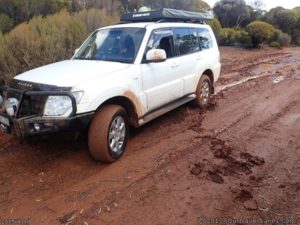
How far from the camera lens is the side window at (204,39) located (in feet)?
22.9

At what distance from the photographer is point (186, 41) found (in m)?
6.38

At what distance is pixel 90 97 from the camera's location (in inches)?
162

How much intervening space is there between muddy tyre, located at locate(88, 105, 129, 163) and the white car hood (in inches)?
19.9

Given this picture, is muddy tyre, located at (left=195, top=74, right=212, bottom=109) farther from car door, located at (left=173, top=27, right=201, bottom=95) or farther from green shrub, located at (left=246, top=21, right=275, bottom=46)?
green shrub, located at (left=246, top=21, right=275, bottom=46)

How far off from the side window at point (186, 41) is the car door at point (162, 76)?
0.69ft

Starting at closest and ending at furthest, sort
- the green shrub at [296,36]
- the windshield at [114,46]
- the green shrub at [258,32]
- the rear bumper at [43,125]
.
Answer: the rear bumper at [43,125]
the windshield at [114,46]
the green shrub at [258,32]
the green shrub at [296,36]

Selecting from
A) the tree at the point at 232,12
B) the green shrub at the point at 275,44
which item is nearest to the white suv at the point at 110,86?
the green shrub at the point at 275,44

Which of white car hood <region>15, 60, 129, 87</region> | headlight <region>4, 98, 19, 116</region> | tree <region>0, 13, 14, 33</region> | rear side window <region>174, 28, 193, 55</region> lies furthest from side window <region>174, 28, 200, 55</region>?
tree <region>0, 13, 14, 33</region>

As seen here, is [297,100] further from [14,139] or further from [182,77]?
[14,139]

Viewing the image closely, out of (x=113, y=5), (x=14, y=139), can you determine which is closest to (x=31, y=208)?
(x=14, y=139)

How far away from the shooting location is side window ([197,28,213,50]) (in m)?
6.99

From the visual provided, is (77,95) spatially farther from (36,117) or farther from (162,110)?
(162,110)

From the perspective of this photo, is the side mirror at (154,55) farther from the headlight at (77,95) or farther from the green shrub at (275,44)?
the green shrub at (275,44)

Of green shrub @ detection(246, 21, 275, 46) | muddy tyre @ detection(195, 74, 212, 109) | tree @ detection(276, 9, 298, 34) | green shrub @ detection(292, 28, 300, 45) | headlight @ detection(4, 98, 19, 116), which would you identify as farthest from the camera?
green shrub @ detection(292, 28, 300, 45)
